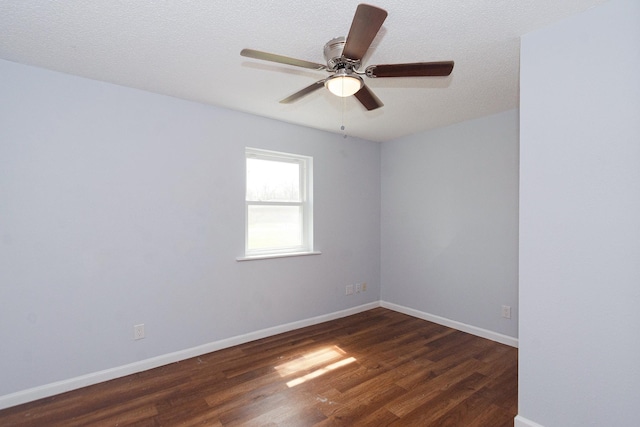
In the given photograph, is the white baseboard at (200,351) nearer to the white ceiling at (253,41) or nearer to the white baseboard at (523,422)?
the white baseboard at (523,422)

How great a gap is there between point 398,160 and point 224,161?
7.85ft

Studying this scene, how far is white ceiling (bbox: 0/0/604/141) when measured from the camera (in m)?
1.62

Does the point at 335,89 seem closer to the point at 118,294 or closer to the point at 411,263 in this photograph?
the point at 118,294

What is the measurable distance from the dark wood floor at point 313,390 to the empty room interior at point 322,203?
29 millimetres

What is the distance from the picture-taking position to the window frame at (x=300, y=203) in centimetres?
346

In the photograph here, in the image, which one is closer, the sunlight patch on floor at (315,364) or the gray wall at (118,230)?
the gray wall at (118,230)

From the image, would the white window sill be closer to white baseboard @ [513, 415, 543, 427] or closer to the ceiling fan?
the ceiling fan

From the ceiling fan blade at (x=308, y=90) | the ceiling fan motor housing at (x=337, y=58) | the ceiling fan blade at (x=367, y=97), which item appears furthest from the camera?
the ceiling fan blade at (x=367, y=97)

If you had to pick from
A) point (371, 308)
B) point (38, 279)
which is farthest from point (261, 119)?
point (371, 308)

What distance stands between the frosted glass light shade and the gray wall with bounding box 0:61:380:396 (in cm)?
170

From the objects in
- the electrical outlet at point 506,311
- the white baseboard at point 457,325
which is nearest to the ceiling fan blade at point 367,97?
the electrical outlet at point 506,311

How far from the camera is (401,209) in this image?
429 cm

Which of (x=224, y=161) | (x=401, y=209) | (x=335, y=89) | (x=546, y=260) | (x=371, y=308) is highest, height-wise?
(x=335, y=89)

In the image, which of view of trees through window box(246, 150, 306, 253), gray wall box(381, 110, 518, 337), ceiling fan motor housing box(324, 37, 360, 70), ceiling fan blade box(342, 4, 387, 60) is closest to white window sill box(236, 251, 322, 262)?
view of trees through window box(246, 150, 306, 253)
